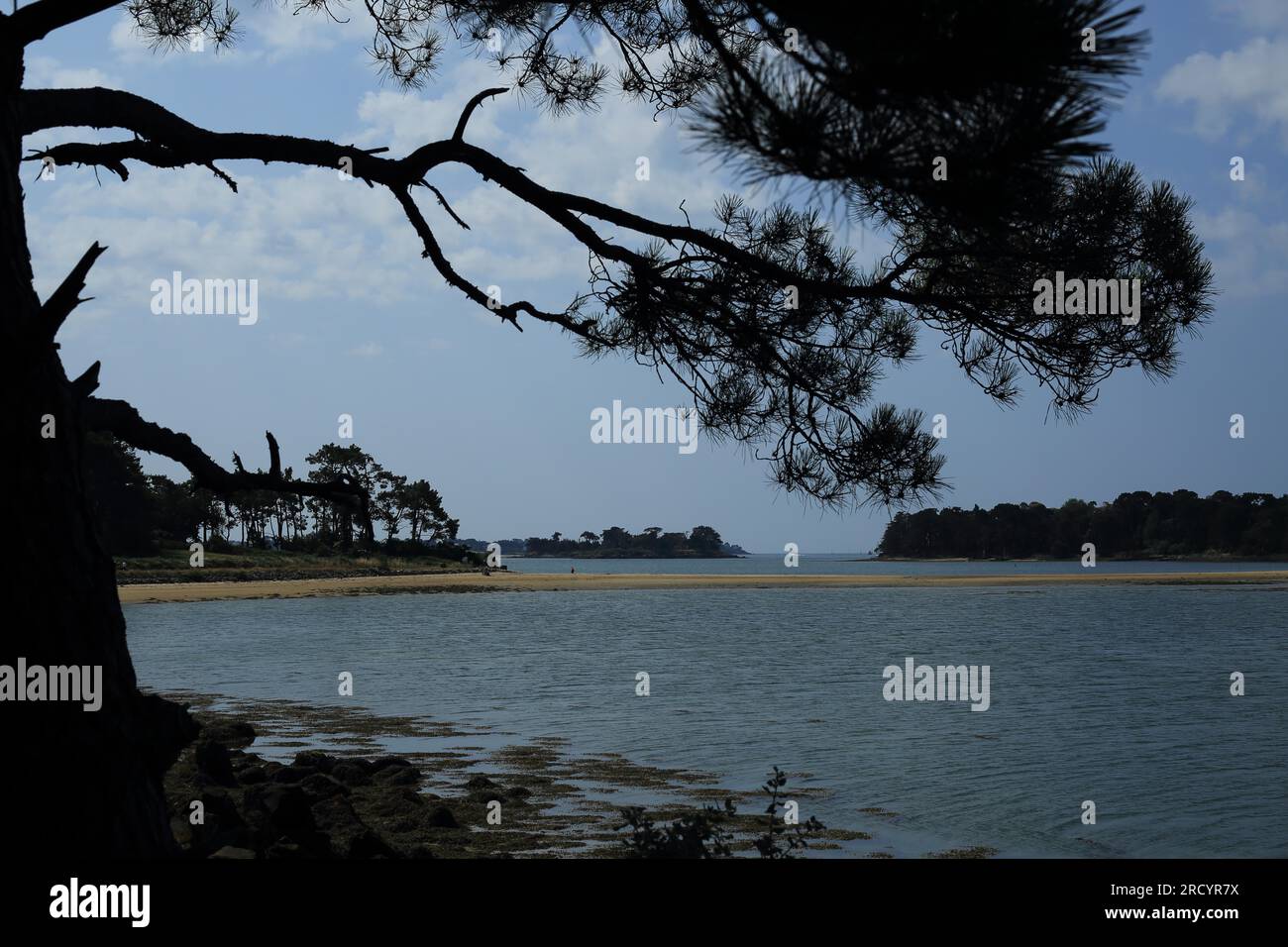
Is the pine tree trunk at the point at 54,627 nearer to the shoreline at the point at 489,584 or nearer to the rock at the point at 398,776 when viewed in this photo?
the rock at the point at 398,776

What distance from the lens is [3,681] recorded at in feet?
15.4

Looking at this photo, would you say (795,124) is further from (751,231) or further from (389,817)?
(389,817)

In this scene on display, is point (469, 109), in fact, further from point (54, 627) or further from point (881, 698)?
point (881, 698)

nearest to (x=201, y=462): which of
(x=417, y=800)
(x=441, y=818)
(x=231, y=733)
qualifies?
(x=441, y=818)

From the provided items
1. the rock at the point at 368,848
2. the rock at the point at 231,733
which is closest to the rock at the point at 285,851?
the rock at the point at 368,848

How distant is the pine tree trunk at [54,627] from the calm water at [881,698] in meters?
7.63

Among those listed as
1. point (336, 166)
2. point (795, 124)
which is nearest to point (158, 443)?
point (336, 166)

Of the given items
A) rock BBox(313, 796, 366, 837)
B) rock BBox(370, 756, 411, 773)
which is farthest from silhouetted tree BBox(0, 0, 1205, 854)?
rock BBox(370, 756, 411, 773)

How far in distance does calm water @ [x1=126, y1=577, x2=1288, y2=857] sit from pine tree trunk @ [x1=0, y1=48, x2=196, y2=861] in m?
7.63

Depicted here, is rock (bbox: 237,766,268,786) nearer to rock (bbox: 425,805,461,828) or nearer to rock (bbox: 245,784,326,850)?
rock (bbox: 425,805,461,828)

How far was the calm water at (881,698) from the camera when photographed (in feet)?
42.6

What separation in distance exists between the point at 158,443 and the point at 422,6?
432cm

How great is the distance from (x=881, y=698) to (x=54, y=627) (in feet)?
64.7
